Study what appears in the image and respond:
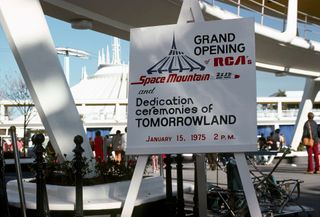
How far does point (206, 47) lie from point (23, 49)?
368 centimetres

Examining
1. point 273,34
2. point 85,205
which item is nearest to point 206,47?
point 85,205

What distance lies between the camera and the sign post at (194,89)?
598 cm

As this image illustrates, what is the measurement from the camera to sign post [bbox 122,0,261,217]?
19.6 ft

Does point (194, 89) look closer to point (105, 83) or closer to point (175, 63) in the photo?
point (175, 63)

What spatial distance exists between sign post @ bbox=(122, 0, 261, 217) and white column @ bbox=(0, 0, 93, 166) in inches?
112

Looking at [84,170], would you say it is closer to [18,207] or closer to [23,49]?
[18,207]

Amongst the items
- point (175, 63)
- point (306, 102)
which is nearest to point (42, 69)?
point (175, 63)

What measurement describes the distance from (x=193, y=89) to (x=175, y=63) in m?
0.36

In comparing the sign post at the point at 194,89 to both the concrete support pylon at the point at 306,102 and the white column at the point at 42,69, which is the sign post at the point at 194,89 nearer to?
the white column at the point at 42,69

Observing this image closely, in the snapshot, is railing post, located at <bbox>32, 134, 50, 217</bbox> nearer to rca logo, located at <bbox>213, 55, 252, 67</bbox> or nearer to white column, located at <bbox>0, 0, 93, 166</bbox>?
white column, located at <bbox>0, 0, 93, 166</bbox>

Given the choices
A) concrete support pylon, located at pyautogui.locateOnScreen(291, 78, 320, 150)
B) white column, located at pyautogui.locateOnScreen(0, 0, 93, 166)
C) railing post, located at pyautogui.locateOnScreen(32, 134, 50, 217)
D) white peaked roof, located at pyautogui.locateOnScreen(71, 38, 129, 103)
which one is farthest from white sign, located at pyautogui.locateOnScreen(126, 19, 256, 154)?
white peaked roof, located at pyautogui.locateOnScreen(71, 38, 129, 103)

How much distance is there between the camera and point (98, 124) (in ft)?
213

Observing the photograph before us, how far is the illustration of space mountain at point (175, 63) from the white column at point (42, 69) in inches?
122

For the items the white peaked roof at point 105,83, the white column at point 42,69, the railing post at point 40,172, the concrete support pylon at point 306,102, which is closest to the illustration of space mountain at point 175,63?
the railing post at point 40,172
